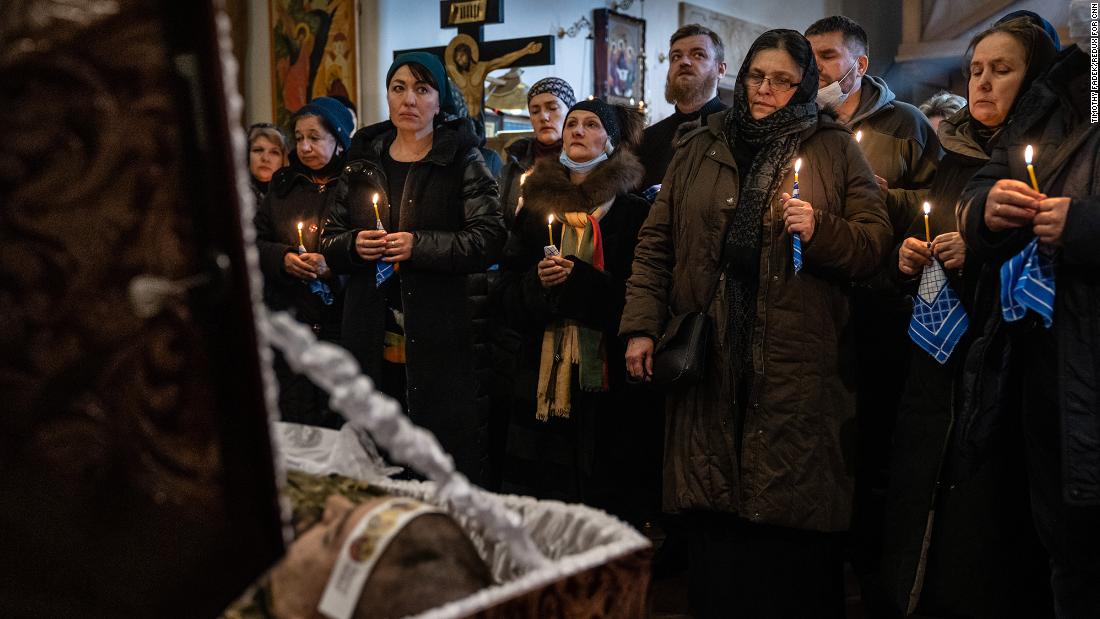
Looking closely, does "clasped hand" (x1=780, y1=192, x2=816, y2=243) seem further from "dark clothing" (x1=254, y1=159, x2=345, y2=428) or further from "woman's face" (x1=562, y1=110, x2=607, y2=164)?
"dark clothing" (x1=254, y1=159, x2=345, y2=428)

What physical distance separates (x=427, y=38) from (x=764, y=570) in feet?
18.3

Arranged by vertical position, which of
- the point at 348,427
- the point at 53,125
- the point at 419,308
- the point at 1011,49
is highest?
the point at 1011,49

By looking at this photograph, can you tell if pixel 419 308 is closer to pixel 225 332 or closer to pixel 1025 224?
pixel 1025 224

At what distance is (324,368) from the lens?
0.83m

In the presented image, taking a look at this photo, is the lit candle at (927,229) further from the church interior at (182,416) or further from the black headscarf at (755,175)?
the church interior at (182,416)

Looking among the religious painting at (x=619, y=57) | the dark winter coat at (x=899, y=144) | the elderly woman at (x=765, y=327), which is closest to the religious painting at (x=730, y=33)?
the religious painting at (x=619, y=57)

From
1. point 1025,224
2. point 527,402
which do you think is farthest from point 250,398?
point 527,402

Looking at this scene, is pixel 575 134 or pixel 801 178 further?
pixel 575 134

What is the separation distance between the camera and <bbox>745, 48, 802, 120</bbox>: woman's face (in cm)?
266

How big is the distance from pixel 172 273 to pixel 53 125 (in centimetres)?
13

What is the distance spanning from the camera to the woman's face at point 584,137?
135 inches

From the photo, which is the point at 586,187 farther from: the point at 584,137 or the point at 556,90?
the point at 556,90

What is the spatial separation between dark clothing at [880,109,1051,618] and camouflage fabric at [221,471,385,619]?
1848 mm

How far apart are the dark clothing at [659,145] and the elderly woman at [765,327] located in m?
0.93
